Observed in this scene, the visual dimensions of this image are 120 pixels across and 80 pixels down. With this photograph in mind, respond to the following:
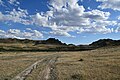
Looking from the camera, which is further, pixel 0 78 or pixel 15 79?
pixel 0 78

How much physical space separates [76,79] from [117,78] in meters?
3.89

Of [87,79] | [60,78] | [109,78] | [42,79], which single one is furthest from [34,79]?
[109,78]

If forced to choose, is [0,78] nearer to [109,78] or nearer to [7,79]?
[7,79]

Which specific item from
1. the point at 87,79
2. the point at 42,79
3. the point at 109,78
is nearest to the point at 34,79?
the point at 42,79

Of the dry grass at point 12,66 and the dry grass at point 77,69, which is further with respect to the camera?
the dry grass at point 12,66

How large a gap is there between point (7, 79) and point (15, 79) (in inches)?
37.3

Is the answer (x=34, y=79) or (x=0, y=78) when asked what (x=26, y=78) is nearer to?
(x=34, y=79)

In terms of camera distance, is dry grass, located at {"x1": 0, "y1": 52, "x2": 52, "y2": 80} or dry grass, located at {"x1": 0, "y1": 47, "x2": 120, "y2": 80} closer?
dry grass, located at {"x1": 0, "y1": 47, "x2": 120, "y2": 80}

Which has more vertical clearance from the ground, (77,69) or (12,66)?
(12,66)

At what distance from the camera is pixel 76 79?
23.8 m

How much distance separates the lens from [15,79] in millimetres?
23562

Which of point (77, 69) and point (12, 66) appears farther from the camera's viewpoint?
point (12, 66)

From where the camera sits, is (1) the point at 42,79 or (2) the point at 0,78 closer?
(1) the point at 42,79

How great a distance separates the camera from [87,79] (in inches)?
932
